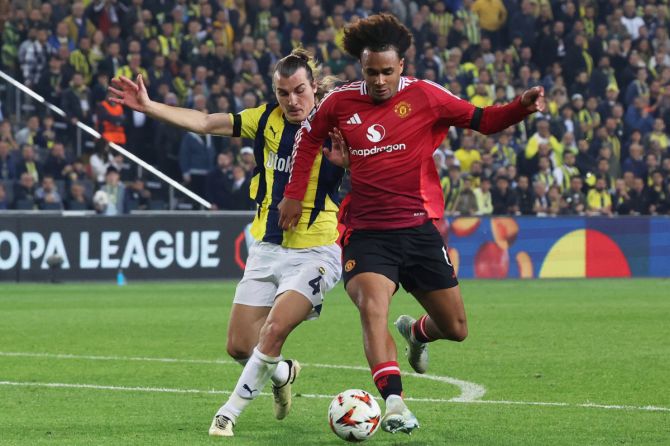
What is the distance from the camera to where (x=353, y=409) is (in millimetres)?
Result: 6938

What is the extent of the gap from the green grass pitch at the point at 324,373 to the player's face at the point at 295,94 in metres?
1.77

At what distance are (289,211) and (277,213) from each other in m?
0.33

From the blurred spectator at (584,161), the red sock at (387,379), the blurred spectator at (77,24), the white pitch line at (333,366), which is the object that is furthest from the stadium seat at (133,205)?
the red sock at (387,379)

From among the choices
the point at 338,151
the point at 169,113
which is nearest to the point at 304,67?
the point at 338,151

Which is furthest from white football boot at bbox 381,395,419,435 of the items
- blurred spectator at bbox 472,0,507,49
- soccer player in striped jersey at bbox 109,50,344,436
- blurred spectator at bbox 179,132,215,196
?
blurred spectator at bbox 472,0,507,49

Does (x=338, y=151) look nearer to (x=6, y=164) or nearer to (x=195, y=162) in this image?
(x=6, y=164)

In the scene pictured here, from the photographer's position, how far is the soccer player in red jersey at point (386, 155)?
24.3 ft

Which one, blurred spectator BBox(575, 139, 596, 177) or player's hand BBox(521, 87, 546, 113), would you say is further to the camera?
blurred spectator BBox(575, 139, 596, 177)

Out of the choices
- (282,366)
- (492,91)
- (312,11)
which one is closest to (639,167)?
(492,91)

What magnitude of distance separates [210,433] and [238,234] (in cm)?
1463

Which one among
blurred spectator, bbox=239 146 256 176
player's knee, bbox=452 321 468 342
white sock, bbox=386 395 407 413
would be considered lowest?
white sock, bbox=386 395 407 413

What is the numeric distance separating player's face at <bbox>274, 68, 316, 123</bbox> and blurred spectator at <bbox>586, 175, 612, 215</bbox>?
668 inches

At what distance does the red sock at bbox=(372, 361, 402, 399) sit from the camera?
23.1 ft

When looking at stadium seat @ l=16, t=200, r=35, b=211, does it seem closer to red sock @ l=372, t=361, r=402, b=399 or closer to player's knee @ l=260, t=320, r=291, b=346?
player's knee @ l=260, t=320, r=291, b=346
